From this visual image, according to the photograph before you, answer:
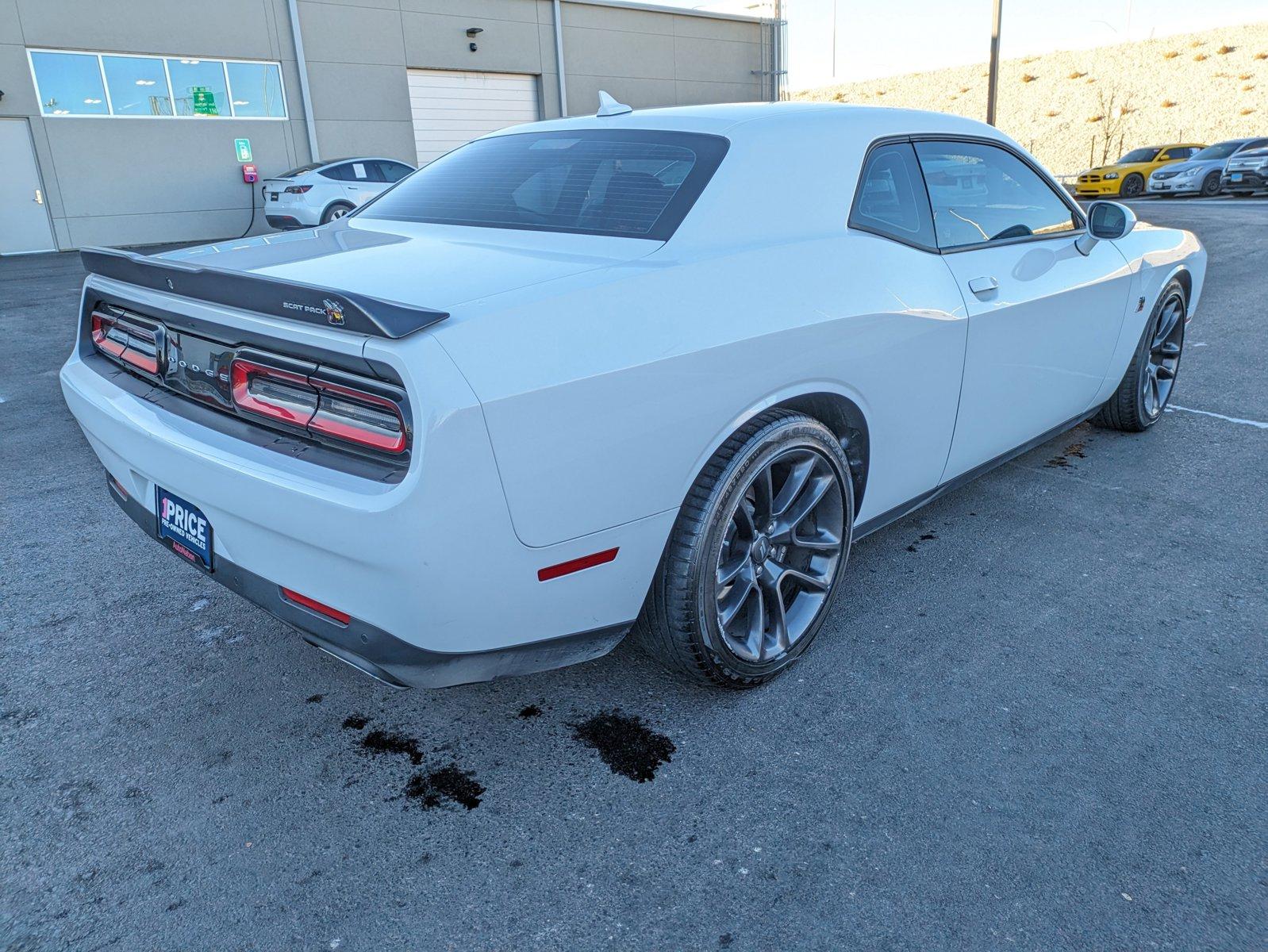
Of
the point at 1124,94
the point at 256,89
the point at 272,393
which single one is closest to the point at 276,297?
the point at 272,393

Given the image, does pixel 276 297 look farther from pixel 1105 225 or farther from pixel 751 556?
pixel 1105 225

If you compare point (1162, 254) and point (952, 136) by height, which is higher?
point (952, 136)

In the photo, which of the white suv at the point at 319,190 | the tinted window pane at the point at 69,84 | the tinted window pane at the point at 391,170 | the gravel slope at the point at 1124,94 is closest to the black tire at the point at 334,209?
the white suv at the point at 319,190

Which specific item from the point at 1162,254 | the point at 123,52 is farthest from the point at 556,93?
the point at 1162,254

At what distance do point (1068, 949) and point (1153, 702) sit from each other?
3.27 ft

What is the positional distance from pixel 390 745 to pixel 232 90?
19.6 m

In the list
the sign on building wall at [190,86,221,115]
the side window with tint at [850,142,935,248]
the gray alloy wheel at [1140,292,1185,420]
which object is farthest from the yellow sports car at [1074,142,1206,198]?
the side window with tint at [850,142,935,248]

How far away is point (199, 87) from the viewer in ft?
59.3

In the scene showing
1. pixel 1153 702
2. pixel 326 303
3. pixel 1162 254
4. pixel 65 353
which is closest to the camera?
pixel 326 303

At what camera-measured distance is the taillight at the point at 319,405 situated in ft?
6.06

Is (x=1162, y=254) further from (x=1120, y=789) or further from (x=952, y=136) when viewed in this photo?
(x=1120, y=789)

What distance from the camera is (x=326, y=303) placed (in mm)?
1829

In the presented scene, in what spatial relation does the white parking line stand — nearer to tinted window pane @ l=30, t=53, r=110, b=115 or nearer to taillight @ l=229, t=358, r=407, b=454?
taillight @ l=229, t=358, r=407, b=454

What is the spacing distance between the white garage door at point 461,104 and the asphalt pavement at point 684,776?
1980cm
